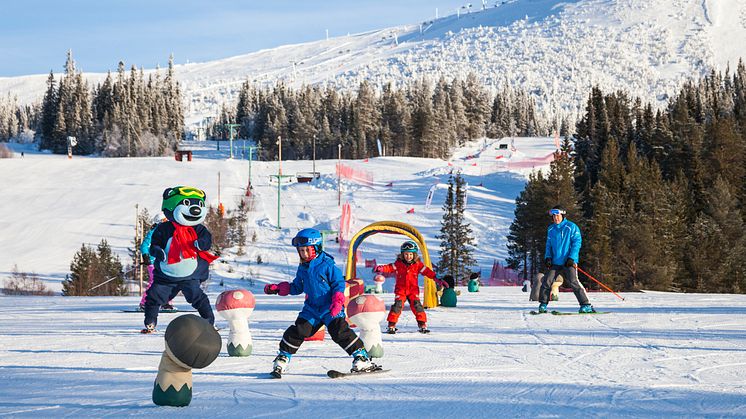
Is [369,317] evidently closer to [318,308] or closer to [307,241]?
[318,308]

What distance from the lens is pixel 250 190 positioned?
68625mm

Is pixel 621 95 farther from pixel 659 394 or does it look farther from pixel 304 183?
pixel 659 394

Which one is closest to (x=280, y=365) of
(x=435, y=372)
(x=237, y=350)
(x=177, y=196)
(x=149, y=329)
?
(x=435, y=372)

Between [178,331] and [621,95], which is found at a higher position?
[621,95]

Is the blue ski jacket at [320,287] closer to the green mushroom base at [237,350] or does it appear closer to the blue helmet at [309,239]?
the blue helmet at [309,239]

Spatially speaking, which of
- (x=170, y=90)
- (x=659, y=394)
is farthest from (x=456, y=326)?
(x=170, y=90)

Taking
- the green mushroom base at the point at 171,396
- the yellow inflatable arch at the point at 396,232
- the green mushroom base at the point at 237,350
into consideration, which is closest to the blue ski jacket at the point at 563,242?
the yellow inflatable arch at the point at 396,232

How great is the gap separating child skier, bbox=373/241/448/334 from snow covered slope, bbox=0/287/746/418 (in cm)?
30

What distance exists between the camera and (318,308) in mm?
8445

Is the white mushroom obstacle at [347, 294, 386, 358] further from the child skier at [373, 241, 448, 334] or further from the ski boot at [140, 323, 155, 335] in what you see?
the ski boot at [140, 323, 155, 335]

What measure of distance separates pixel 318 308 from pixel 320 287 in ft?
0.67

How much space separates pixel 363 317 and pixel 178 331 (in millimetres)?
3160

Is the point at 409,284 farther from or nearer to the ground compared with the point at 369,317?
nearer to the ground

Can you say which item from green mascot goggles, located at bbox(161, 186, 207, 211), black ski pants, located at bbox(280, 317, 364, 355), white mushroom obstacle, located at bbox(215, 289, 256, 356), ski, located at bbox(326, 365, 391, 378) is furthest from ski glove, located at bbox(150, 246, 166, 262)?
ski, located at bbox(326, 365, 391, 378)
